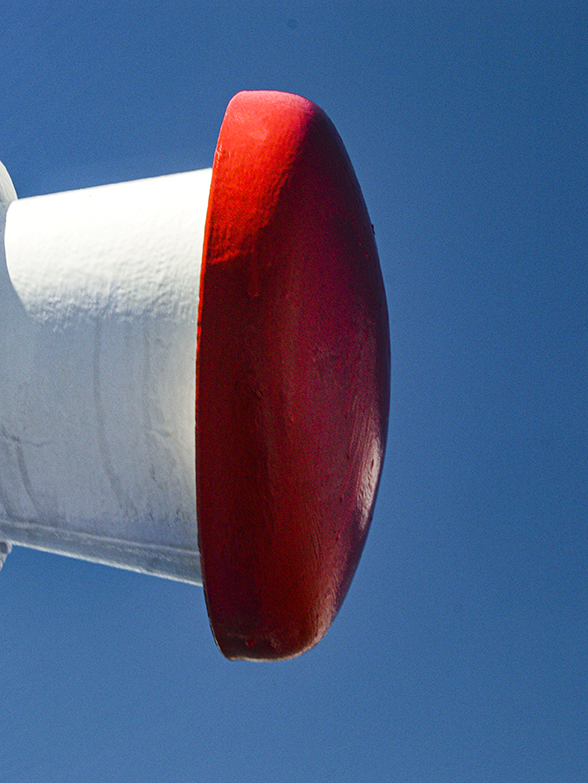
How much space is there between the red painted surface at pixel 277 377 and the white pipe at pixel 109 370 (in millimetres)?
120

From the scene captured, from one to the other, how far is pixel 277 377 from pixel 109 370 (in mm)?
274

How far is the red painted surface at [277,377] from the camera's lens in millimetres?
845

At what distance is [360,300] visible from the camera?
103cm

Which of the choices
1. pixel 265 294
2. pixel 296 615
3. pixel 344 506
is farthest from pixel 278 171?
pixel 296 615

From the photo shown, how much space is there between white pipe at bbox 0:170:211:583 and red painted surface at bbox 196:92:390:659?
120 millimetres

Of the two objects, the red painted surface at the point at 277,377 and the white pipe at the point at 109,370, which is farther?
the white pipe at the point at 109,370

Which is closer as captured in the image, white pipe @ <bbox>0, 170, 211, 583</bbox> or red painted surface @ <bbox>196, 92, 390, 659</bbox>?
red painted surface @ <bbox>196, 92, 390, 659</bbox>

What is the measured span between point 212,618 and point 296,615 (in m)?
0.11

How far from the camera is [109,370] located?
99 centimetres

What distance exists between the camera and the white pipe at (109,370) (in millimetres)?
969

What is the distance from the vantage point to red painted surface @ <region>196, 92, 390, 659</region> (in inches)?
33.3

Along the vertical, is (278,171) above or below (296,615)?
above

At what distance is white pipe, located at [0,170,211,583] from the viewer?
38.2 inches

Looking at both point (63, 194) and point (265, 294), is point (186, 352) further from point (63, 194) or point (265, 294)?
point (63, 194)
